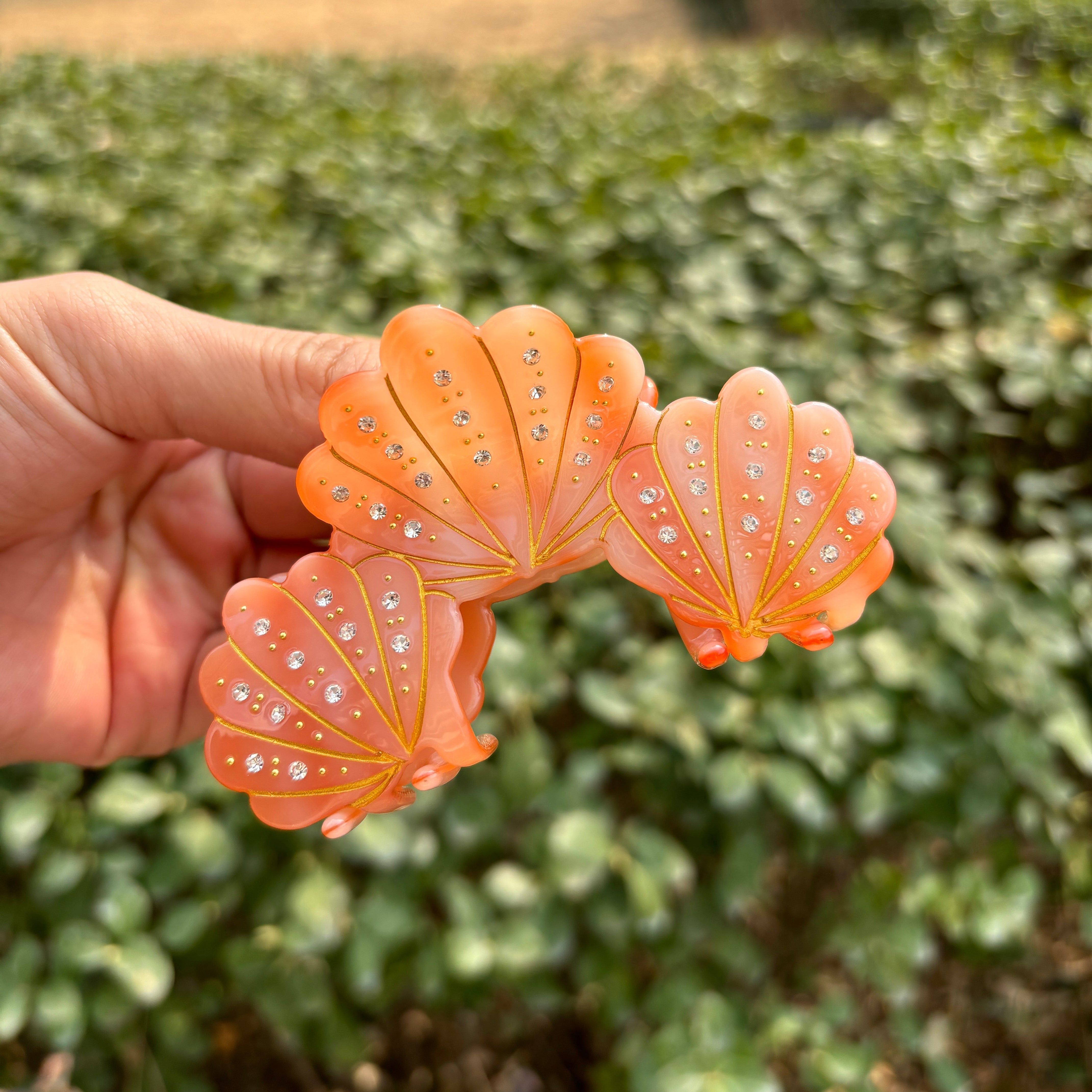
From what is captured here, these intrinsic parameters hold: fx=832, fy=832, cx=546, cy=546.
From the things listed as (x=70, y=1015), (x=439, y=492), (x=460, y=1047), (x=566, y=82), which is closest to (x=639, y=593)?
(x=439, y=492)

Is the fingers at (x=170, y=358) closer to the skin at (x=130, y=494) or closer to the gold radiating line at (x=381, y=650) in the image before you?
the skin at (x=130, y=494)

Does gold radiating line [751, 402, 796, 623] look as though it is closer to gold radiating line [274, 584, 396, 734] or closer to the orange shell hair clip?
the orange shell hair clip

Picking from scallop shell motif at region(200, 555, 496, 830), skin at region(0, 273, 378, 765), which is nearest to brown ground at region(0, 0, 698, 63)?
skin at region(0, 273, 378, 765)

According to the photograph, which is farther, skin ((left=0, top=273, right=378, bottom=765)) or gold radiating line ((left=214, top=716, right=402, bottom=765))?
skin ((left=0, top=273, right=378, bottom=765))

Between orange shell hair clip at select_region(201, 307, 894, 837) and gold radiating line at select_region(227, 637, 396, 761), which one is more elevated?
orange shell hair clip at select_region(201, 307, 894, 837)

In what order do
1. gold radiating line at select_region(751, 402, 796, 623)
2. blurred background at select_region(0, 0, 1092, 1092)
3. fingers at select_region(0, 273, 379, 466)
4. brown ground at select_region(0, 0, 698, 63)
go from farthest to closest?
brown ground at select_region(0, 0, 698, 63), blurred background at select_region(0, 0, 1092, 1092), fingers at select_region(0, 273, 379, 466), gold radiating line at select_region(751, 402, 796, 623)

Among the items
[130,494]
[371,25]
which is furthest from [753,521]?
[371,25]

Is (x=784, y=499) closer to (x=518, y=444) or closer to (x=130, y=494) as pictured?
(x=518, y=444)
